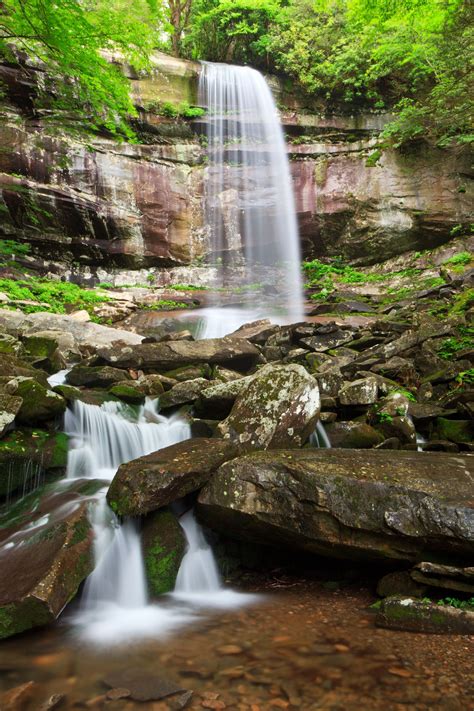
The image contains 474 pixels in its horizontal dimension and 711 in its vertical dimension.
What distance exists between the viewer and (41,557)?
340 centimetres

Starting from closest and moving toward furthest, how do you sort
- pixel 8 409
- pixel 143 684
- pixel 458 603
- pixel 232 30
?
pixel 143 684 < pixel 458 603 < pixel 8 409 < pixel 232 30

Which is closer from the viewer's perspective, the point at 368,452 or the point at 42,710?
the point at 42,710

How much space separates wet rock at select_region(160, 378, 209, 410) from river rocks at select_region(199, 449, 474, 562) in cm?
264

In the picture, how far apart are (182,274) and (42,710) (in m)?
17.5

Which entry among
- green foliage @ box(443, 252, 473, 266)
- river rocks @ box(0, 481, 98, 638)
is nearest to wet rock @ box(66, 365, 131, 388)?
river rocks @ box(0, 481, 98, 638)

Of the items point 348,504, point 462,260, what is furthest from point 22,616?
point 462,260

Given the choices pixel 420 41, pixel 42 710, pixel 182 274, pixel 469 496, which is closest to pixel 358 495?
pixel 469 496

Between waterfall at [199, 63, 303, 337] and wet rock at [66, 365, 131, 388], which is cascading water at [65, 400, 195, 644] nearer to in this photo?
wet rock at [66, 365, 131, 388]

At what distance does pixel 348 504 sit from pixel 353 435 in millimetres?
2002

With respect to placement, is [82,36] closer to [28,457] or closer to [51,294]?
[28,457]

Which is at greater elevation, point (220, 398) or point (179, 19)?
point (179, 19)

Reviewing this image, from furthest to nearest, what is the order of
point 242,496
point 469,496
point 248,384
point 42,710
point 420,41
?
point 420,41 → point 248,384 → point 242,496 → point 469,496 → point 42,710

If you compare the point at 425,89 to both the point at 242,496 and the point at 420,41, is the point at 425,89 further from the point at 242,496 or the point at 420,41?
the point at 242,496

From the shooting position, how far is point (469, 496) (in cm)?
351
